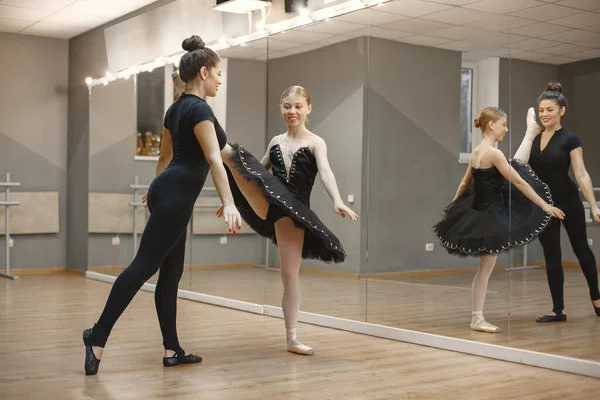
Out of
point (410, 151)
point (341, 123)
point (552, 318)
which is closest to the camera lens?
point (552, 318)

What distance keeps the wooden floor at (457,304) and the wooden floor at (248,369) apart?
156 mm

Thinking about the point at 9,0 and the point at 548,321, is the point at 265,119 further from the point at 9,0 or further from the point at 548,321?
the point at 9,0

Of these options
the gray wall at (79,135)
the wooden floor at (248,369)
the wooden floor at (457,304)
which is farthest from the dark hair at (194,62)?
the gray wall at (79,135)

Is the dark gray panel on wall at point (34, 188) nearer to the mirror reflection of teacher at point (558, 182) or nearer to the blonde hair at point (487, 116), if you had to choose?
the blonde hair at point (487, 116)

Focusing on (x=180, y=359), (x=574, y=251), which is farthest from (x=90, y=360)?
(x=574, y=251)

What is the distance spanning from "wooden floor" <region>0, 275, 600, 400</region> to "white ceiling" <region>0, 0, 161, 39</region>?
3.58m

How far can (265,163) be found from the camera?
4.45 metres

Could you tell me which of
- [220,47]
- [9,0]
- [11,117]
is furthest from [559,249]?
[11,117]

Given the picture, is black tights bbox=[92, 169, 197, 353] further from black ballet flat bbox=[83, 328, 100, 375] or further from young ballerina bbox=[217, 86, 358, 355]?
young ballerina bbox=[217, 86, 358, 355]

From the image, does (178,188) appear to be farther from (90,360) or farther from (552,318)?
(552,318)

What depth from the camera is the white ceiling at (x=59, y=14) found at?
7.75 m

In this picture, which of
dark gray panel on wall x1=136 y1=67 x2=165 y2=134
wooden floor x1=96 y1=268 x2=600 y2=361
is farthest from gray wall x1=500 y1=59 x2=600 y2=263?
dark gray panel on wall x1=136 y1=67 x2=165 y2=134

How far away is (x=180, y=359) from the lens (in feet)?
12.6

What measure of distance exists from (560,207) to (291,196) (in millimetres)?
1304
